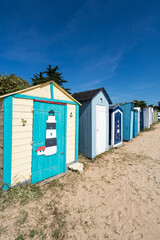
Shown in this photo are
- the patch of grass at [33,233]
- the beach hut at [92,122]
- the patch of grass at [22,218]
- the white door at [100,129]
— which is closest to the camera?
the patch of grass at [33,233]

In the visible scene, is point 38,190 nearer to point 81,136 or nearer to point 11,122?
point 11,122

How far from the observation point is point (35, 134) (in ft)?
11.5

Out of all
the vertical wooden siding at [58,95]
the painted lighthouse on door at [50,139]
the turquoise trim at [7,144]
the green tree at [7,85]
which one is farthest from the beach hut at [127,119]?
the turquoise trim at [7,144]

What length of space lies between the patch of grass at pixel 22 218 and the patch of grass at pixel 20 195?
298 millimetres

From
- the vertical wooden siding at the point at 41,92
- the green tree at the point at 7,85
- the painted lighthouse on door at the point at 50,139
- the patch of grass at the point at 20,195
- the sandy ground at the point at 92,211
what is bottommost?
the sandy ground at the point at 92,211

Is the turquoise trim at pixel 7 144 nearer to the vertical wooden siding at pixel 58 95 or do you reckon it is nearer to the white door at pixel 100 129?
the vertical wooden siding at pixel 58 95

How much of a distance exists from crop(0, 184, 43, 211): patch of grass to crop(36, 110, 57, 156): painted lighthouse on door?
1.03 m

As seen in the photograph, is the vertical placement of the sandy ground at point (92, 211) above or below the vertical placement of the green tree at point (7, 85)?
below

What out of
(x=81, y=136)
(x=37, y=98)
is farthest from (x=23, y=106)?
(x=81, y=136)

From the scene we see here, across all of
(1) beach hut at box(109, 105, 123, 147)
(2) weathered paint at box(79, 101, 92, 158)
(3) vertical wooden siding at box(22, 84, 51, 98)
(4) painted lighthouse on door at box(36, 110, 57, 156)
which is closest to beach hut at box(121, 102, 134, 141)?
(1) beach hut at box(109, 105, 123, 147)

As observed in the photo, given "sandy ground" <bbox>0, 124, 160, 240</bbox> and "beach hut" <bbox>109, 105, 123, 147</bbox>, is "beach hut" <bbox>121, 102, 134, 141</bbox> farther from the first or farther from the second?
"sandy ground" <bbox>0, 124, 160, 240</bbox>

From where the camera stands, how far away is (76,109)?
494 centimetres

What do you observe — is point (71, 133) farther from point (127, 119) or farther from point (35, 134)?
point (127, 119)

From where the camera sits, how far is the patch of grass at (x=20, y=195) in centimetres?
281
